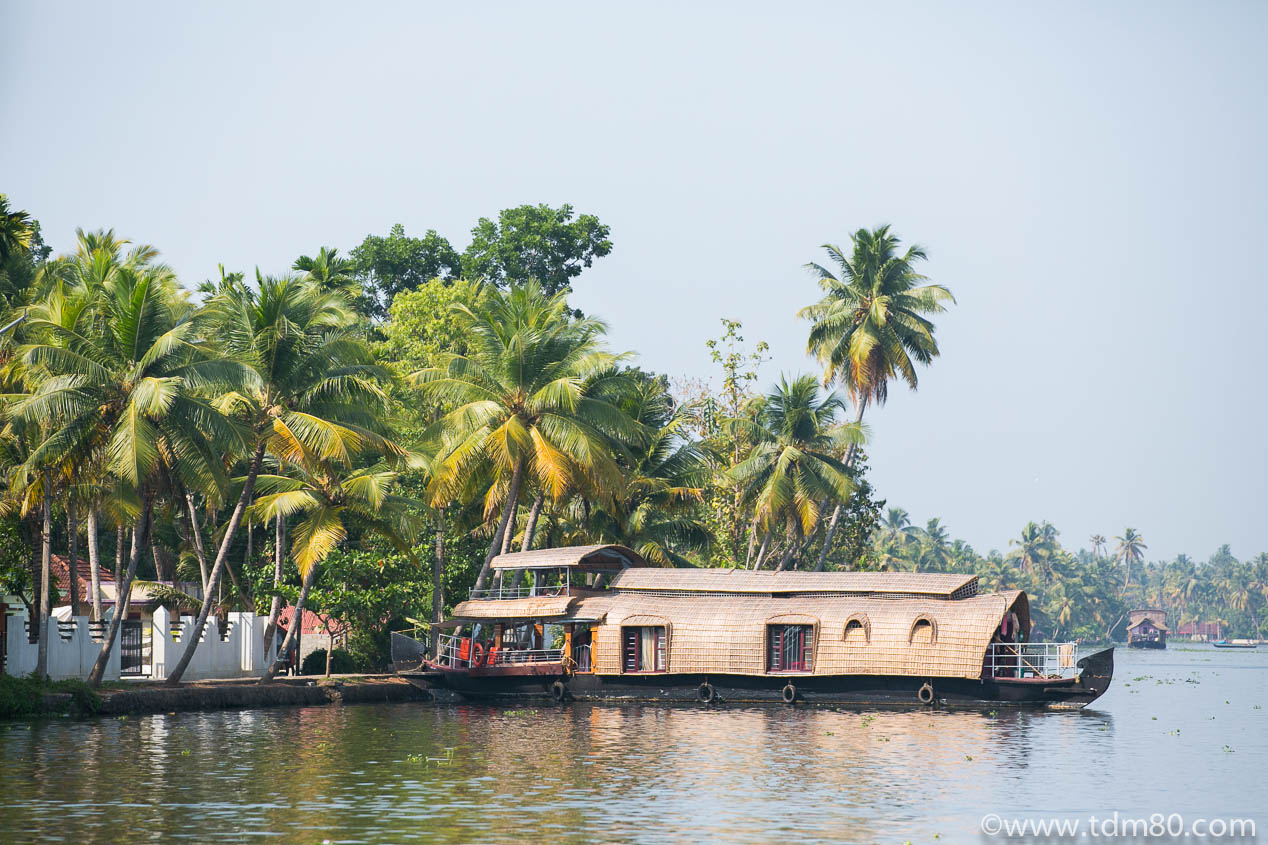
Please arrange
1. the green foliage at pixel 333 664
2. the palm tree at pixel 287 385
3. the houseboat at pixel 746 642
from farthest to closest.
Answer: the green foliage at pixel 333 664
the houseboat at pixel 746 642
the palm tree at pixel 287 385

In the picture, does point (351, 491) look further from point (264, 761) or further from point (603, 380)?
point (264, 761)

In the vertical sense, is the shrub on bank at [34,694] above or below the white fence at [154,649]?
below

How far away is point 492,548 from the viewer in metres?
39.9

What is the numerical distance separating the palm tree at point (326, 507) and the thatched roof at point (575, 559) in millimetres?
3209

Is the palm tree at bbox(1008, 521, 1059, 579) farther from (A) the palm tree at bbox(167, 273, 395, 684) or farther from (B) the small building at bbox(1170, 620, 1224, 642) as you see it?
(A) the palm tree at bbox(167, 273, 395, 684)

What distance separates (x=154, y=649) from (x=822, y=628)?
1593 centimetres

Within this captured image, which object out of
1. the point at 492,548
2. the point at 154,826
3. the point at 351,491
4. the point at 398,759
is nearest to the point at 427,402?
the point at 492,548

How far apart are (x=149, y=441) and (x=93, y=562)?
749cm

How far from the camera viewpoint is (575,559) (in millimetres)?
37344

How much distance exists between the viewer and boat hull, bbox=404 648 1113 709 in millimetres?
33719

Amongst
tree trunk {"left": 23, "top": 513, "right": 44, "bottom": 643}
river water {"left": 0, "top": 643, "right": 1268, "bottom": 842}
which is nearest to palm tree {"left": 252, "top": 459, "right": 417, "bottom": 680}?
river water {"left": 0, "top": 643, "right": 1268, "bottom": 842}

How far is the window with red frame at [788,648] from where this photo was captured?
35656 mm

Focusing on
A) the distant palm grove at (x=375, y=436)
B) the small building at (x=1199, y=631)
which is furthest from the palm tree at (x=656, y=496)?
the small building at (x=1199, y=631)

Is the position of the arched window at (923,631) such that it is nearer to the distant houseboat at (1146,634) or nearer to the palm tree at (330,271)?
the palm tree at (330,271)
